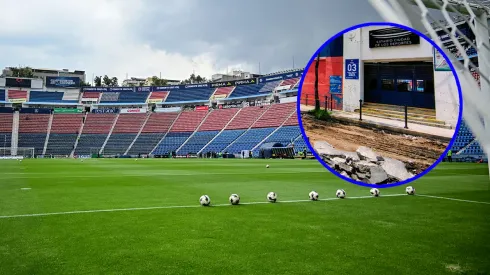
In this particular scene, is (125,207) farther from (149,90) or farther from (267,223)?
(149,90)

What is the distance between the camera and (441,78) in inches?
135

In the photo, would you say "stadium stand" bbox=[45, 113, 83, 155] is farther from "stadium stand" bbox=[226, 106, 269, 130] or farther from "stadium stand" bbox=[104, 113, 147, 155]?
"stadium stand" bbox=[226, 106, 269, 130]

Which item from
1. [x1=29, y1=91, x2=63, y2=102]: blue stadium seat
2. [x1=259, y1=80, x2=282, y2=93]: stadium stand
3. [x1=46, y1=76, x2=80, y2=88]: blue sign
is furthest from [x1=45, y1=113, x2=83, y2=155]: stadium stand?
[x1=259, y1=80, x2=282, y2=93]: stadium stand

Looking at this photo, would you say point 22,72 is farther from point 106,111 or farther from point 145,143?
point 145,143

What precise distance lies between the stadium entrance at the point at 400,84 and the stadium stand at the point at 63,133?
6284 cm

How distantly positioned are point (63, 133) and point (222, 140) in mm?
25387

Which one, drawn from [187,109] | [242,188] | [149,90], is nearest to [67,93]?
[149,90]

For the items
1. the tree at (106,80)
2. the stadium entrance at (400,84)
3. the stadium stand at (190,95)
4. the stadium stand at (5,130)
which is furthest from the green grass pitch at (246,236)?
the tree at (106,80)

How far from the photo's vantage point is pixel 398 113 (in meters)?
3.78

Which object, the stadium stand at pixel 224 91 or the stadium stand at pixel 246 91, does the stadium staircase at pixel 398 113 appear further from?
the stadium stand at pixel 224 91

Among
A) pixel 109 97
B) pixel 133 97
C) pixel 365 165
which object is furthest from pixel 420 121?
pixel 109 97

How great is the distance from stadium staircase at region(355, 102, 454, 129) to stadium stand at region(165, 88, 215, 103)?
69914 millimetres

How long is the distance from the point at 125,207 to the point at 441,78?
7.12 meters

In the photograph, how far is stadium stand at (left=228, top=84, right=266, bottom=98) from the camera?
224 feet
